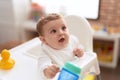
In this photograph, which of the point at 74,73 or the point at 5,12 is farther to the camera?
the point at 5,12

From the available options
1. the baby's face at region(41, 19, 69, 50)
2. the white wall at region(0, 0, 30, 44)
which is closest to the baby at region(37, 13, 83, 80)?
the baby's face at region(41, 19, 69, 50)

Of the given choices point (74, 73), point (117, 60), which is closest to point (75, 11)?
point (117, 60)

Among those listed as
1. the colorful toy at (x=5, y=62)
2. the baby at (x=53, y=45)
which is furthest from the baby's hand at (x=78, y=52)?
the colorful toy at (x=5, y=62)

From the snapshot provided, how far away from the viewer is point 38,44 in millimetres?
1197

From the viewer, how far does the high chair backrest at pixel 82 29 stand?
1.18m

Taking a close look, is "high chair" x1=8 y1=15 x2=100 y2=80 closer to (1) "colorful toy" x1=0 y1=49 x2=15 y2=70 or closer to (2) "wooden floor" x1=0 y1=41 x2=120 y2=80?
(1) "colorful toy" x1=0 y1=49 x2=15 y2=70

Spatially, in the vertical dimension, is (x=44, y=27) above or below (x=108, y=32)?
above

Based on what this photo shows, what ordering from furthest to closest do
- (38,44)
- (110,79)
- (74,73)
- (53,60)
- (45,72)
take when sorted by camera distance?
(110,79) → (38,44) → (53,60) → (45,72) → (74,73)

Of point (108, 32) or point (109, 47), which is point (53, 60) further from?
point (109, 47)

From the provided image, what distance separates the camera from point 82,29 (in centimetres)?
120

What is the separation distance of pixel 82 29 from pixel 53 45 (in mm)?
380

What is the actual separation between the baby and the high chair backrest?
27 cm

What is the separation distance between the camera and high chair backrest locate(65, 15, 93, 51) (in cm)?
118

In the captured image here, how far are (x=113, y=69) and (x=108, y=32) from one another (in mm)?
379
